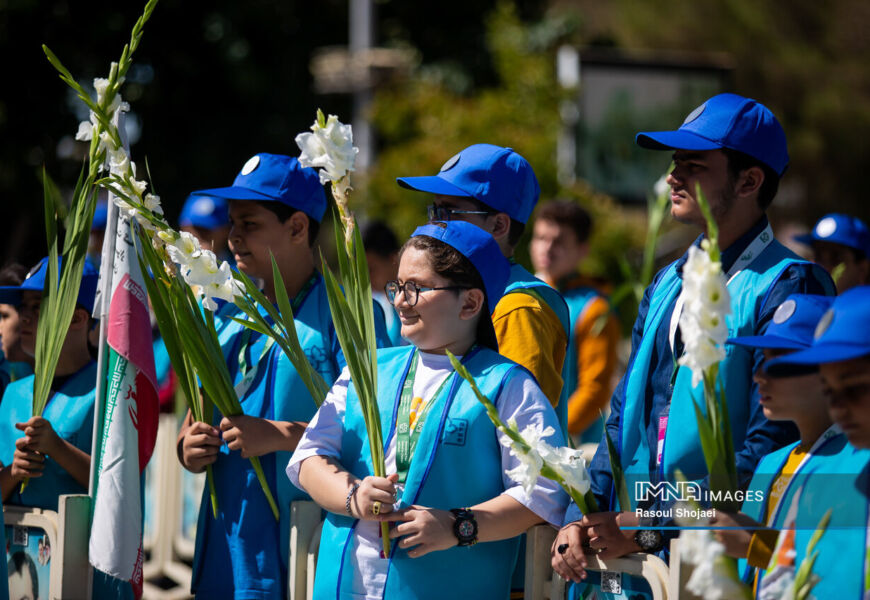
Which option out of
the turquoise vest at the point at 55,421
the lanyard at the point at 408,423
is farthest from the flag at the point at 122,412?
the lanyard at the point at 408,423

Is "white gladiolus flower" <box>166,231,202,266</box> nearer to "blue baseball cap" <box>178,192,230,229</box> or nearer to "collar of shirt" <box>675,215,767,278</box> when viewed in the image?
"collar of shirt" <box>675,215,767,278</box>

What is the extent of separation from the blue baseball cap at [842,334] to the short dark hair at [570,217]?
10.6 ft

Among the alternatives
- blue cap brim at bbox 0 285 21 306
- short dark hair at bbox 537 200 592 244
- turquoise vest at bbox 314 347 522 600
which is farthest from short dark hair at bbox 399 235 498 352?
short dark hair at bbox 537 200 592 244

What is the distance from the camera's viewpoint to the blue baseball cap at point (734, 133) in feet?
9.58

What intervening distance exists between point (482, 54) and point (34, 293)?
13048 millimetres

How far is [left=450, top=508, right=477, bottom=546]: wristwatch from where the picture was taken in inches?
108

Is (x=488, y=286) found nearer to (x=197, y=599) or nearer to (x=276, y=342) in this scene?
(x=276, y=342)

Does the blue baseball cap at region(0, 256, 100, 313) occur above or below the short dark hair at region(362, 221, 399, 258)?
below

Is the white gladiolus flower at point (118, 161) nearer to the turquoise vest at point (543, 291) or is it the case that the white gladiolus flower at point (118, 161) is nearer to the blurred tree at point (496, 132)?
the turquoise vest at point (543, 291)

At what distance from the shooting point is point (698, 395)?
8.95 feet

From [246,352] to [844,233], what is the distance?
343 centimetres

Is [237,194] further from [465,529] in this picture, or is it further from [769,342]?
[769,342]

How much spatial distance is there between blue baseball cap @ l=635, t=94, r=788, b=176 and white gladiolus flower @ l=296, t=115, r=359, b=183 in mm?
844

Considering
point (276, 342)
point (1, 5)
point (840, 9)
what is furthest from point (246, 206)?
point (840, 9)
